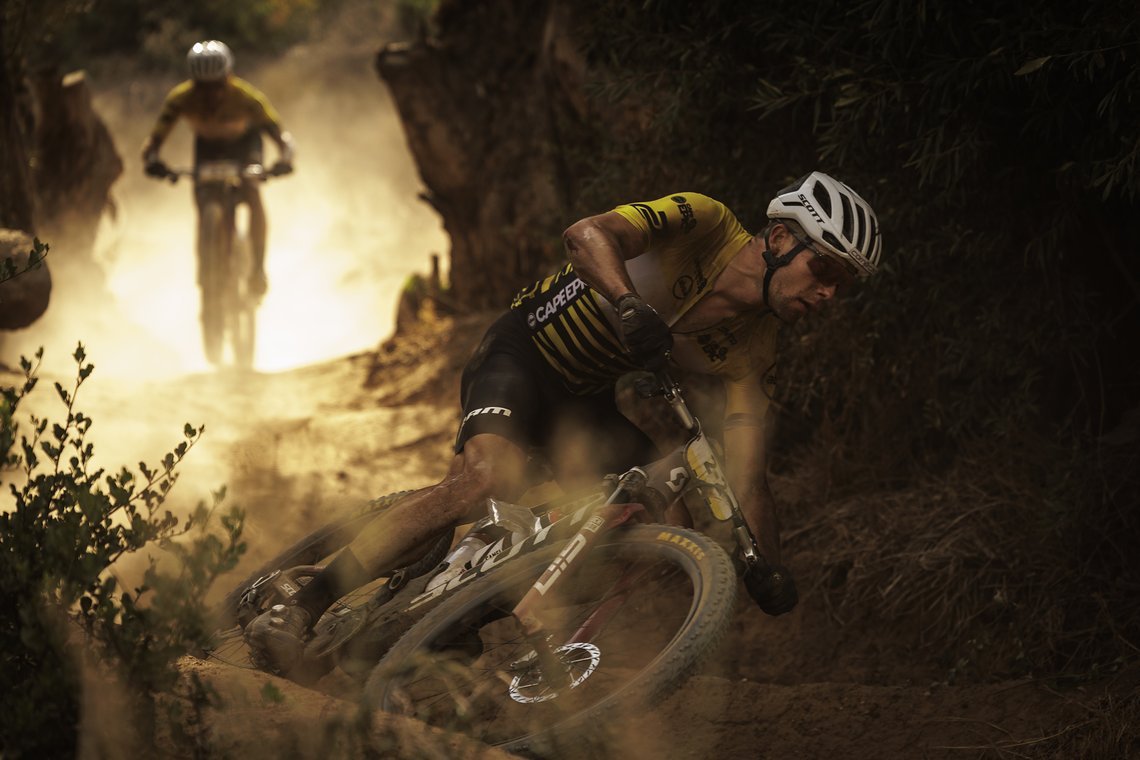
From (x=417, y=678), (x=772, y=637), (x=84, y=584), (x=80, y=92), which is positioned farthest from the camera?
(x=80, y=92)

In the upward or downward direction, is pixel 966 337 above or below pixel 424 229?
above

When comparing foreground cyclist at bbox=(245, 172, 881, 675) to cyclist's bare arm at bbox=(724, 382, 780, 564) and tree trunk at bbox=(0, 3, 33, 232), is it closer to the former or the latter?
cyclist's bare arm at bbox=(724, 382, 780, 564)

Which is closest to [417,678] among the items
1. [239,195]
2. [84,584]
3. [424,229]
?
[84,584]

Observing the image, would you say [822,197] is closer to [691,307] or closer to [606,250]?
[691,307]

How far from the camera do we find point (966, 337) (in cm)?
563

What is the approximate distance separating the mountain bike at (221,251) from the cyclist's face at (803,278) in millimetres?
6909

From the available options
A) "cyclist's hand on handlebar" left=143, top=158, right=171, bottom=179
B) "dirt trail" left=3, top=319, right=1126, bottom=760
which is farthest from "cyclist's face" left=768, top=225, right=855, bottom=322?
"cyclist's hand on handlebar" left=143, top=158, right=171, bottom=179

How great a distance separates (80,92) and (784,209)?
9.65 meters

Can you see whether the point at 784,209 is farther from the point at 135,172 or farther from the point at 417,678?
the point at 135,172

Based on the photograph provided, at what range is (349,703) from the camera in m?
3.44

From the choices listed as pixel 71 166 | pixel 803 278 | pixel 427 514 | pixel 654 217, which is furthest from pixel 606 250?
pixel 71 166

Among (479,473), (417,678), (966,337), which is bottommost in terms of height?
(966,337)

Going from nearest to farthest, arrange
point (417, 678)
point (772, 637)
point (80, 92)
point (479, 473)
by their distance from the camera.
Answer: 1. point (417, 678)
2. point (479, 473)
3. point (772, 637)
4. point (80, 92)

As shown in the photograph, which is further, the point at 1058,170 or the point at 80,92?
the point at 80,92
